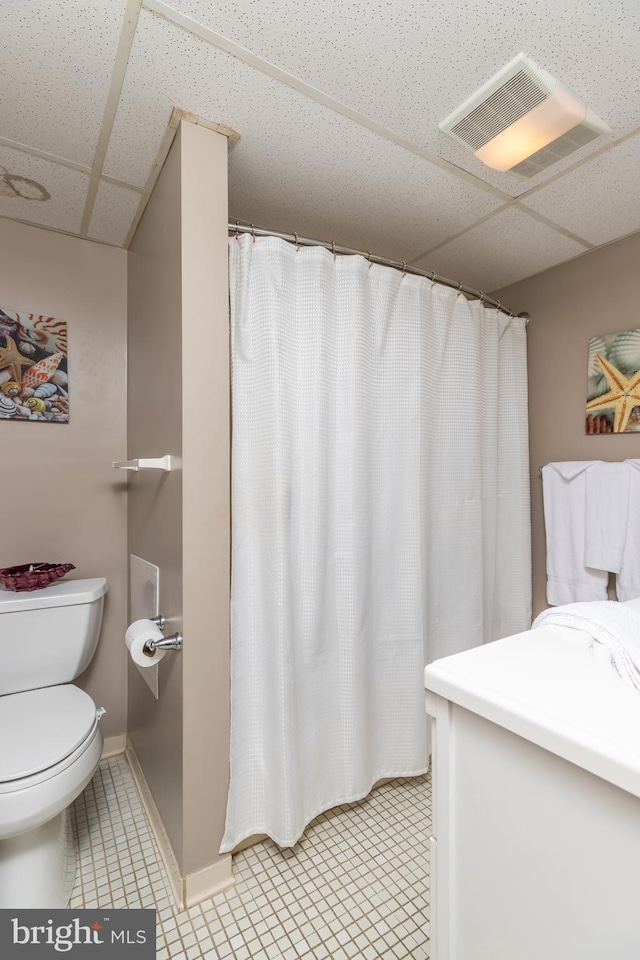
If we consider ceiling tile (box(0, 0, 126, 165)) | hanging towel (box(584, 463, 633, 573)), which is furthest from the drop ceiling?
hanging towel (box(584, 463, 633, 573))

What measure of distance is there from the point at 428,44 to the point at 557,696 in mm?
1361

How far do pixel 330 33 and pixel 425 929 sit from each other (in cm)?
220

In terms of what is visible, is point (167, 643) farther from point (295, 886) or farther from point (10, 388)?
point (10, 388)

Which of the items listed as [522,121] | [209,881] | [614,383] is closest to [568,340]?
[614,383]

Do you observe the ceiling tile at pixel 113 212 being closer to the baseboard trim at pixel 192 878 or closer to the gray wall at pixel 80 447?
the gray wall at pixel 80 447

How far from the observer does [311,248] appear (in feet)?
4.99

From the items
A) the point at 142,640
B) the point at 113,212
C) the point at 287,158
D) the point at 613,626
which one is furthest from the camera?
the point at 113,212

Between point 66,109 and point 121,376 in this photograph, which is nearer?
point 66,109

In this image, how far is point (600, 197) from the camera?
5.30 ft

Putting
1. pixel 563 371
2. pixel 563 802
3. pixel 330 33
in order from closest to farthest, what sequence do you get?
pixel 563 802
pixel 330 33
pixel 563 371

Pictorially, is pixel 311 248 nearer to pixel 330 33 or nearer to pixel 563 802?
pixel 330 33

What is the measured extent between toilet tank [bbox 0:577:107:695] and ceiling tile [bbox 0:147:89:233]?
1378 millimetres

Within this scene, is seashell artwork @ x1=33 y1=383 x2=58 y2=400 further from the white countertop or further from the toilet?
the white countertop

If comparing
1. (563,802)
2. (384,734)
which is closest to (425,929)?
(384,734)
